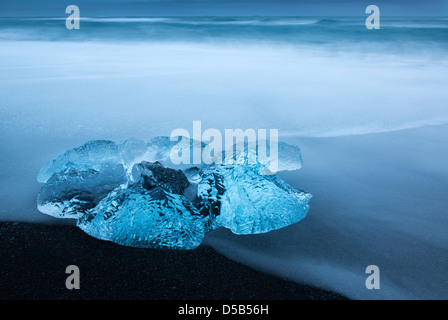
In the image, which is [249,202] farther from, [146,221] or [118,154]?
[118,154]

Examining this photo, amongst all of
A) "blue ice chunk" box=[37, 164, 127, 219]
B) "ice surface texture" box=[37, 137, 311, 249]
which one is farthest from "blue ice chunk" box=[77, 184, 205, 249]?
"blue ice chunk" box=[37, 164, 127, 219]

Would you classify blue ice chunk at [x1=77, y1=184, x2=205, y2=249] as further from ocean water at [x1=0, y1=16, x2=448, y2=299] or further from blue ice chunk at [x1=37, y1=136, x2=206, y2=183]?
blue ice chunk at [x1=37, y1=136, x2=206, y2=183]

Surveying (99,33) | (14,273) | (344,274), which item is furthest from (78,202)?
(99,33)

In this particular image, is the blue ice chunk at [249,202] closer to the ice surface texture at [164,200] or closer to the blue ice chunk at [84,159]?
the ice surface texture at [164,200]

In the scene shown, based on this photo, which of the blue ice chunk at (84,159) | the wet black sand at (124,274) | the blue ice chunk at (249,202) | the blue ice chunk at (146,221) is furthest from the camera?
the blue ice chunk at (84,159)

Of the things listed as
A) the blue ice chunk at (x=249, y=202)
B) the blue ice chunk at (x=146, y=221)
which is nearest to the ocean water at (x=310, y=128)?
the blue ice chunk at (x=249, y=202)

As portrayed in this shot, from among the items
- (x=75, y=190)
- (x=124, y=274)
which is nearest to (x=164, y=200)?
(x=124, y=274)

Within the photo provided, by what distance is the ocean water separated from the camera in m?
1.45

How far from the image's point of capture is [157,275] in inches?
50.9

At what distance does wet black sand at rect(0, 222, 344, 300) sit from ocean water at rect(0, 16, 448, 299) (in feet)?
0.32

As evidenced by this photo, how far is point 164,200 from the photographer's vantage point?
149 centimetres

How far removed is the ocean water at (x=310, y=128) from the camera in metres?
1.45

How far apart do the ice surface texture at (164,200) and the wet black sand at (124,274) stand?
71mm
